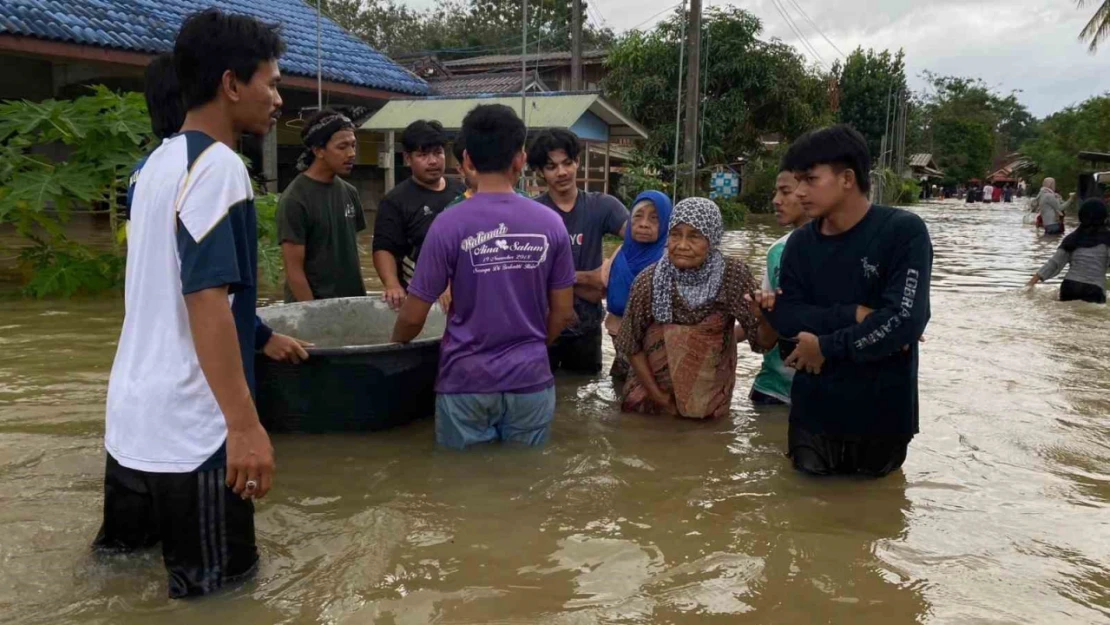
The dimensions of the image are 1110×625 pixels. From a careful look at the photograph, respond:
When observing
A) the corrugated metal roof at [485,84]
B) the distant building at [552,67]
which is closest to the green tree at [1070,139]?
the distant building at [552,67]

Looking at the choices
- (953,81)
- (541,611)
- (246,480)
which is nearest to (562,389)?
(541,611)

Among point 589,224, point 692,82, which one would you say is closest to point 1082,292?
point 589,224

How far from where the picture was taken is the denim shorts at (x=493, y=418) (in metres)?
3.80

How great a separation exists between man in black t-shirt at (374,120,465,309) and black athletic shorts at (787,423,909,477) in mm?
2361

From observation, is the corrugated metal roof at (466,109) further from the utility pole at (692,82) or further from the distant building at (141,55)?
the utility pole at (692,82)

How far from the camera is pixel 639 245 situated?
5.29 meters

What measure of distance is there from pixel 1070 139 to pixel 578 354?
132 feet

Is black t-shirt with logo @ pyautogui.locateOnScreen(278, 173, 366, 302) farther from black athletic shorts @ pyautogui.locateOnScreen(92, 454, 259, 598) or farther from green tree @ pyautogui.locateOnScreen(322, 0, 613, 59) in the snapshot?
green tree @ pyautogui.locateOnScreen(322, 0, 613, 59)

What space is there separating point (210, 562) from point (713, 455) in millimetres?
2551

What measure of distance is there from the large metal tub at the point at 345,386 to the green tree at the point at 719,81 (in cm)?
2050

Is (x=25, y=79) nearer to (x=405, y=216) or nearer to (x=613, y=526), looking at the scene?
(x=405, y=216)

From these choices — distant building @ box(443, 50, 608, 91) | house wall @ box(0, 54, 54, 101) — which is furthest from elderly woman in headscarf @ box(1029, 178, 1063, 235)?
house wall @ box(0, 54, 54, 101)

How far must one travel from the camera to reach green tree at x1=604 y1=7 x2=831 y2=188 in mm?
24422

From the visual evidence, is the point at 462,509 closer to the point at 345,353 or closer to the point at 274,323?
the point at 345,353
